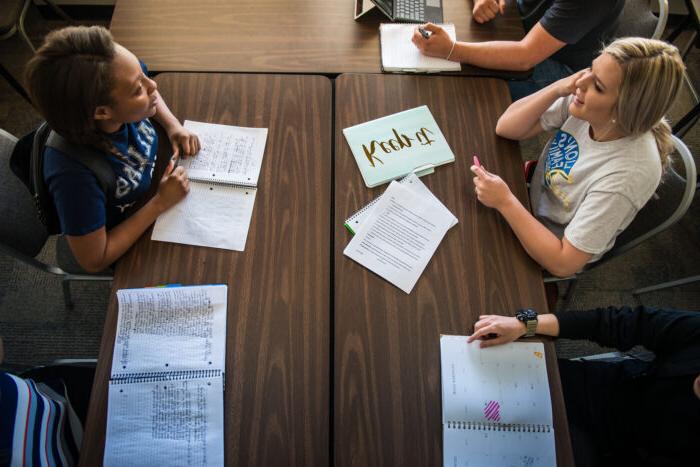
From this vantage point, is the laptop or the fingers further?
the laptop

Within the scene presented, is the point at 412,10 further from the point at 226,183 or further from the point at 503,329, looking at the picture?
the point at 503,329

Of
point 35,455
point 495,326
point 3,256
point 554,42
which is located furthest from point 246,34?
point 3,256

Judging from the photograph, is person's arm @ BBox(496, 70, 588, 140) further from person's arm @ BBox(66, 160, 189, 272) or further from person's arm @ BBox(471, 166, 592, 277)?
person's arm @ BBox(66, 160, 189, 272)

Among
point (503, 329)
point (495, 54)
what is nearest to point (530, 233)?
point (503, 329)

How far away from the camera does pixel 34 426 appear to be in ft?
3.48

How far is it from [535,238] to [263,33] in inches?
43.8

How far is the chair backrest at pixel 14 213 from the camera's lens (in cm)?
121

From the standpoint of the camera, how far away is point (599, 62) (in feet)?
3.69

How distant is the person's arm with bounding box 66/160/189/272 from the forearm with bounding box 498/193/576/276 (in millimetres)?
884

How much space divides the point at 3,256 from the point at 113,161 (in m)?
1.27

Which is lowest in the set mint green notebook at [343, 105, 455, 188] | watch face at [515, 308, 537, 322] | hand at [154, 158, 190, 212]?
watch face at [515, 308, 537, 322]

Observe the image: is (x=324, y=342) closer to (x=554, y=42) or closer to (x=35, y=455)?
(x=35, y=455)

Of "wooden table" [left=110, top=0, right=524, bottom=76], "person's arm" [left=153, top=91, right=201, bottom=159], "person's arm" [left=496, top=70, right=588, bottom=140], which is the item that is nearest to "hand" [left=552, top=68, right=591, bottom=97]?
"person's arm" [left=496, top=70, right=588, bottom=140]

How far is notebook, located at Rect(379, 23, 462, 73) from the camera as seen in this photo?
149 cm
